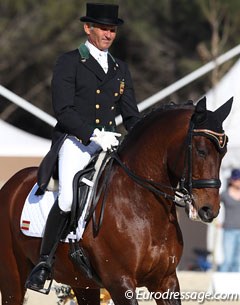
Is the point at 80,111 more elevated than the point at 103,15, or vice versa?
the point at 103,15

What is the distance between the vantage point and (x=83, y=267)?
265 inches

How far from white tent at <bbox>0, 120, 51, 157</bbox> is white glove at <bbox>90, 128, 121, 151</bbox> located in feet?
21.6

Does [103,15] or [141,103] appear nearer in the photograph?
[103,15]

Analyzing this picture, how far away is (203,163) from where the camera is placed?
20.1ft

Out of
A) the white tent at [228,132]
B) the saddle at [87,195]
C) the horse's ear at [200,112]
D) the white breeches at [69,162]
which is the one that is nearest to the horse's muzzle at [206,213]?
the horse's ear at [200,112]

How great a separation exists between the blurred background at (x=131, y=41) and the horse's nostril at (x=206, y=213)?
21018mm

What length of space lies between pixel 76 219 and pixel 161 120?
965 mm

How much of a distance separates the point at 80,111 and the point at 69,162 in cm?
41

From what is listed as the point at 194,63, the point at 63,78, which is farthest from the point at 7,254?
the point at 194,63

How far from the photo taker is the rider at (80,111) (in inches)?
266

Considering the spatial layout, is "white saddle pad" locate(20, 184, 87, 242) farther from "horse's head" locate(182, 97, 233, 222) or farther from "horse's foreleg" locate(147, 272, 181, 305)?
"horse's head" locate(182, 97, 233, 222)

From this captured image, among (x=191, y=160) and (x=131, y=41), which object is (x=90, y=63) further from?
(x=131, y=41)

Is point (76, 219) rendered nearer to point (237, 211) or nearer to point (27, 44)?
point (237, 211)

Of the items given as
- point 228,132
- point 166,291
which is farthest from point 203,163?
point 228,132
